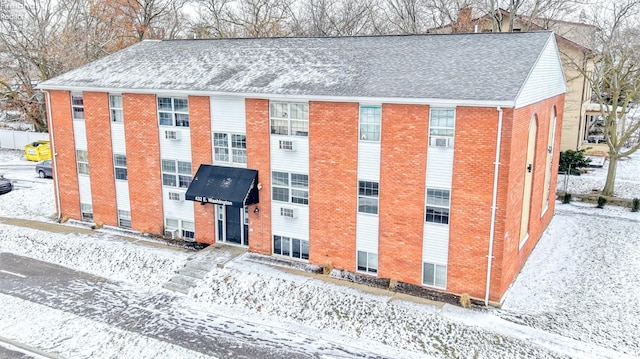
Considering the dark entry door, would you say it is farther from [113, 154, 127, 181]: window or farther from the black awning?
[113, 154, 127, 181]: window

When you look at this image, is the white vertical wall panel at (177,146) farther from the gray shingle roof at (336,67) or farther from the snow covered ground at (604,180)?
the snow covered ground at (604,180)

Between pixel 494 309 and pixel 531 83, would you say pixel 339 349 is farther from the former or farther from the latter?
pixel 531 83

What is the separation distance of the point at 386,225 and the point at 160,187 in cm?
1081

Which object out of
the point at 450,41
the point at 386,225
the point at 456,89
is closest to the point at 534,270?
the point at 386,225

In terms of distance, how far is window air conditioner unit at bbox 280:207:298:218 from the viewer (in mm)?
20656

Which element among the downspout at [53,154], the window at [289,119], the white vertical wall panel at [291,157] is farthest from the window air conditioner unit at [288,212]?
the downspout at [53,154]

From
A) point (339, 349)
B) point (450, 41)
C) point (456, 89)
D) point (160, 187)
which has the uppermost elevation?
point (450, 41)

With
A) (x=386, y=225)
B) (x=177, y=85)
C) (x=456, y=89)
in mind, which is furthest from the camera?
(x=177, y=85)

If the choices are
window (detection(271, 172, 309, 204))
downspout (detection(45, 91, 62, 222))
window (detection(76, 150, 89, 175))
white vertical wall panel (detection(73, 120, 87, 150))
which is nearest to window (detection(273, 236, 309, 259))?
window (detection(271, 172, 309, 204))

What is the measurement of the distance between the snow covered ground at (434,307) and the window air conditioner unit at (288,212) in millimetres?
2217

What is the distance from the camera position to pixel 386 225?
62.4ft

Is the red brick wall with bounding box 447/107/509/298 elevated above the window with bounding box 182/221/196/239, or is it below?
above

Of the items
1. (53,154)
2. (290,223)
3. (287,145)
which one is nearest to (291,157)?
(287,145)

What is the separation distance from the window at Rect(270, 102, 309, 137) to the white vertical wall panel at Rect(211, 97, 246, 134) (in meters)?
1.42
